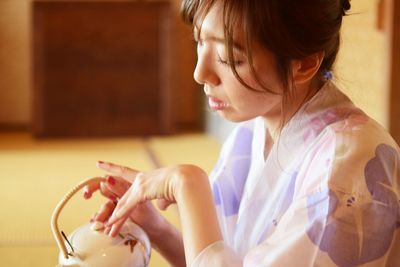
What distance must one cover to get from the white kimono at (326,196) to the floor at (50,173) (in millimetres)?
786

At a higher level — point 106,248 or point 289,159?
point 289,159

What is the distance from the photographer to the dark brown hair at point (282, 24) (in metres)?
0.81

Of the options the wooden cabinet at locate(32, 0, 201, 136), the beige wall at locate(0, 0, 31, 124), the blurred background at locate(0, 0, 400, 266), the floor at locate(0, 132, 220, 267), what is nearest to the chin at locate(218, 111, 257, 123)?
the floor at locate(0, 132, 220, 267)

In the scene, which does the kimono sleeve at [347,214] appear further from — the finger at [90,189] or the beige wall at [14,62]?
the beige wall at [14,62]

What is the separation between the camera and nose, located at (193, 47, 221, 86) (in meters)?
0.86

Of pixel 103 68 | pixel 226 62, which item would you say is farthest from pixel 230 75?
pixel 103 68

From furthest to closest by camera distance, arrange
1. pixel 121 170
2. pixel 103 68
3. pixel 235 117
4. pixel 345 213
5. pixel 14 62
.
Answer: pixel 14 62, pixel 103 68, pixel 121 170, pixel 235 117, pixel 345 213

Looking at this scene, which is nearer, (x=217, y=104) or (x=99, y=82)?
(x=217, y=104)

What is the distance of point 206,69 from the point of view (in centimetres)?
86

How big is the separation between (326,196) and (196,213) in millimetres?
187

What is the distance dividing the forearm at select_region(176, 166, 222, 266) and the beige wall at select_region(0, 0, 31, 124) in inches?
122

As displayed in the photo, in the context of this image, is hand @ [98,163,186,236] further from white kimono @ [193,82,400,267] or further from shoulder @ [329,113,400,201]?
shoulder @ [329,113,400,201]

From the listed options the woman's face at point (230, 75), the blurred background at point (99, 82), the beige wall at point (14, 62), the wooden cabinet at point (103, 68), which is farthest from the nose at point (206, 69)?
the beige wall at point (14, 62)

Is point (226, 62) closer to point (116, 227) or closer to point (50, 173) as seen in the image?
point (116, 227)
